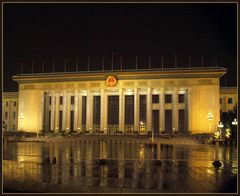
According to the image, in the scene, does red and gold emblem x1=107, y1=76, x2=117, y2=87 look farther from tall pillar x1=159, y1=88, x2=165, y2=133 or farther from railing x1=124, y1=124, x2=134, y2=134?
tall pillar x1=159, y1=88, x2=165, y2=133

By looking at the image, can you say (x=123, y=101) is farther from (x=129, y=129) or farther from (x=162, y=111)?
(x=162, y=111)

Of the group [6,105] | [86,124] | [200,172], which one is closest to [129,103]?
[86,124]

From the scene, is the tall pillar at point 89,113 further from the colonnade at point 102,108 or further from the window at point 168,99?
the window at point 168,99

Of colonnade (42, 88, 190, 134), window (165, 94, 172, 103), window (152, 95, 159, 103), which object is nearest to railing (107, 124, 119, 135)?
colonnade (42, 88, 190, 134)

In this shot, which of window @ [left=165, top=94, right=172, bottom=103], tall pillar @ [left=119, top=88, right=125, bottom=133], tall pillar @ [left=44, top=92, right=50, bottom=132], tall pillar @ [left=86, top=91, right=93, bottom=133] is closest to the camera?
tall pillar @ [left=119, top=88, right=125, bottom=133]

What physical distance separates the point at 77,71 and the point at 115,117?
13.3 m

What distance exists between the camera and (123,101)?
67.9 metres

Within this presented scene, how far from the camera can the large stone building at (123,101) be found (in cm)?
6431

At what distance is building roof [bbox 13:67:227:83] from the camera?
63594 mm

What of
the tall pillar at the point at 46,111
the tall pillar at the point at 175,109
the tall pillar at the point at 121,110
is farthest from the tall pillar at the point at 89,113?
the tall pillar at the point at 175,109

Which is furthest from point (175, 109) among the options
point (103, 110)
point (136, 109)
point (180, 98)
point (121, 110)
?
point (103, 110)

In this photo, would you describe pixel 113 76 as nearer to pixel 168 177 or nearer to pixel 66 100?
pixel 66 100

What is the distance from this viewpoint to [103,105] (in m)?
68.6

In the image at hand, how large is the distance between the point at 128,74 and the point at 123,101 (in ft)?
19.6
